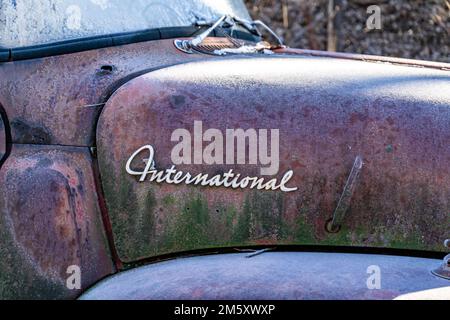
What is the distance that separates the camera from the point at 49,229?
97.4 inches

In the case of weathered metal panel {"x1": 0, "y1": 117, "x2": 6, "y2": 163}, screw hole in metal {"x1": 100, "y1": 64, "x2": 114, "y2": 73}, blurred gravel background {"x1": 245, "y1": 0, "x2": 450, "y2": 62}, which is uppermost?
blurred gravel background {"x1": 245, "y1": 0, "x2": 450, "y2": 62}

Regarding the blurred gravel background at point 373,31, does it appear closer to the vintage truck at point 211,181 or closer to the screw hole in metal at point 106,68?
the screw hole in metal at point 106,68

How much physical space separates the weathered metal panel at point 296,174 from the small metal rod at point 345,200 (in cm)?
2

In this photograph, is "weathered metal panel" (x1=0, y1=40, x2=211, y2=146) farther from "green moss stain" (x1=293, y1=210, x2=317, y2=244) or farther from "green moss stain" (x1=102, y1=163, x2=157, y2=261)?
"green moss stain" (x1=293, y1=210, x2=317, y2=244)

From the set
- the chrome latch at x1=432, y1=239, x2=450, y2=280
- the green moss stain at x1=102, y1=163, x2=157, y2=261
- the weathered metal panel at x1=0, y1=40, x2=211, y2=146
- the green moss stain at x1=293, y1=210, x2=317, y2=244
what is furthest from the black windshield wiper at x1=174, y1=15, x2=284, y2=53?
the chrome latch at x1=432, y1=239, x2=450, y2=280

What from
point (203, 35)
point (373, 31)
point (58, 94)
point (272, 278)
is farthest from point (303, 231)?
point (373, 31)

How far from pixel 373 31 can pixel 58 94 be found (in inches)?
302

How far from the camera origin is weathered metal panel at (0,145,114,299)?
8.11 ft

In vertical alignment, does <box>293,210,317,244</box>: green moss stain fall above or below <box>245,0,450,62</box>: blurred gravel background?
below

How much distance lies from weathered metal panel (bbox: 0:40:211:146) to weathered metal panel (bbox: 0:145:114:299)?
0.09 m

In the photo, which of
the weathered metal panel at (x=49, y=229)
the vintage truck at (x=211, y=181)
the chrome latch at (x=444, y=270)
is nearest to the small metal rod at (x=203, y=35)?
the vintage truck at (x=211, y=181)

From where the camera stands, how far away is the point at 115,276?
2.48 m

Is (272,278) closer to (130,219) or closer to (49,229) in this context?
(130,219)

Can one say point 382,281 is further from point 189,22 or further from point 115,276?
point 189,22
